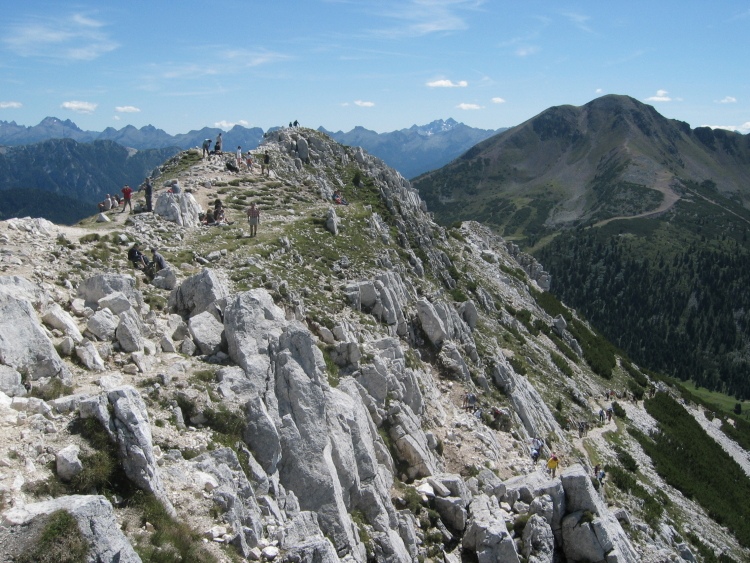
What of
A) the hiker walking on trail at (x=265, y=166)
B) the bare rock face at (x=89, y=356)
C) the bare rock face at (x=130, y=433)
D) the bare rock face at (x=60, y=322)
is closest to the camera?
the bare rock face at (x=130, y=433)

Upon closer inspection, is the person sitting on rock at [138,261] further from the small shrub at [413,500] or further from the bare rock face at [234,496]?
the small shrub at [413,500]

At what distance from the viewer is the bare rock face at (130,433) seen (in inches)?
561

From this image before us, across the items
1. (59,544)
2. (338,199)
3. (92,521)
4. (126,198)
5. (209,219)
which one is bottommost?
(59,544)

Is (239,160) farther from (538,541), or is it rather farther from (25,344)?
(538,541)

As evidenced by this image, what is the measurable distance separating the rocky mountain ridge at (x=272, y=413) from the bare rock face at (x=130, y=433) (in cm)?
6

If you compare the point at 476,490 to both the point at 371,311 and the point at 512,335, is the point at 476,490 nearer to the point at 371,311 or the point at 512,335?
the point at 371,311

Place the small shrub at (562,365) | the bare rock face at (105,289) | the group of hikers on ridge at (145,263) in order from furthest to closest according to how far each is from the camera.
A: the small shrub at (562,365) < the group of hikers on ridge at (145,263) < the bare rock face at (105,289)

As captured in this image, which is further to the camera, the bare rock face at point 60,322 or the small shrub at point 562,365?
the small shrub at point 562,365

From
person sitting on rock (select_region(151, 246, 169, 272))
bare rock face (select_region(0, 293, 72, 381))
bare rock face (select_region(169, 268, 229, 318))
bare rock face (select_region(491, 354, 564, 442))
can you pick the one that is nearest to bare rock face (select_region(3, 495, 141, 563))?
bare rock face (select_region(0, 293, 72, 381))

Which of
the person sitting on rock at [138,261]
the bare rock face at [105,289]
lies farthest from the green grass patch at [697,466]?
the bare rock face at [105,289]

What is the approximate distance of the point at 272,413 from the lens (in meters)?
20.1

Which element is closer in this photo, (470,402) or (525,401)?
(470,402)

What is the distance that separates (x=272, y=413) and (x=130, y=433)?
6.14 metres

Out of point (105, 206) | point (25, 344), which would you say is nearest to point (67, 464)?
point (25, 344)
